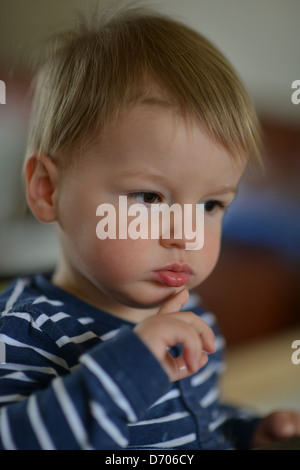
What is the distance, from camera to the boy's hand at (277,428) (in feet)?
2.33

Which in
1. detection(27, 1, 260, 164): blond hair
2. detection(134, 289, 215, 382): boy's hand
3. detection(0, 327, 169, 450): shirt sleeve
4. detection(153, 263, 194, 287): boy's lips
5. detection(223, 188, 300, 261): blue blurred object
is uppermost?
detection(27, 1, 260, 164): blond hair

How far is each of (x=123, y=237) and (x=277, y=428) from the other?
1.26 ft

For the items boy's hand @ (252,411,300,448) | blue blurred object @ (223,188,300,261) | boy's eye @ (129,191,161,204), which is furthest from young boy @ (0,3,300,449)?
blue blurred object @ (223,188,300,261)

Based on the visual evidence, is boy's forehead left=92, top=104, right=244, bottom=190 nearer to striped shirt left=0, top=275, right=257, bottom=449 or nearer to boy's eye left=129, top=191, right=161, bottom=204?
boy's eye left=129, top=191, right=161, bottom=204

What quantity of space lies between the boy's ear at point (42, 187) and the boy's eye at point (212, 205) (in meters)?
0.18

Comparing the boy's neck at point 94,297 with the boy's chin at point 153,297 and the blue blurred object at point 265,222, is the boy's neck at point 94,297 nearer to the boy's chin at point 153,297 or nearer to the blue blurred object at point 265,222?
the boy's chin at point 153,297

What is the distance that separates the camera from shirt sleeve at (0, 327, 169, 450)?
0.42m

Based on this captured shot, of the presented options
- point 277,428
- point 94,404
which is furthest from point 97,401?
point 277,428

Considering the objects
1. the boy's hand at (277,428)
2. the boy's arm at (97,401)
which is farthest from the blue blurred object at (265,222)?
the boy's arm at (97,401)

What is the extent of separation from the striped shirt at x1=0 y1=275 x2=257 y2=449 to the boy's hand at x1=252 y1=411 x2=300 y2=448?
20 mm

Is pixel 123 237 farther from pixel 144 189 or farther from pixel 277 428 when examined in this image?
pixel 277 428

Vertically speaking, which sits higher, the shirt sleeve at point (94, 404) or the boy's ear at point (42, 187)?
the boy's ear at point (42, 187)

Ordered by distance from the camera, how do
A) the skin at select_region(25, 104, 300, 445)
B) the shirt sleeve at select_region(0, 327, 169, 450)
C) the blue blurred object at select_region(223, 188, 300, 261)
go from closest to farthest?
the shirt sleeve at select_region(0, 327, 169, 450), the skin at select_region(25, 104, 300, 445), the blue blurred object at select_region(223, 188, 300, 261)

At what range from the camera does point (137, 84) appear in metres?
0.55
